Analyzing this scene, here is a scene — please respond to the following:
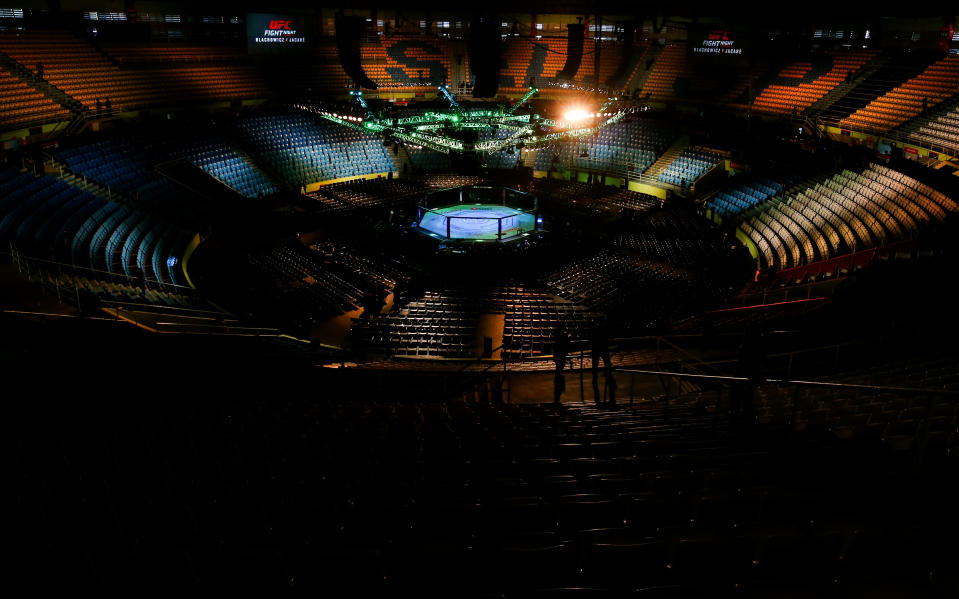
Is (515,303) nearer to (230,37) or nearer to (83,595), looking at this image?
(83,595)

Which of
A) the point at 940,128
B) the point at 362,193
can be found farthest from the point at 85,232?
the point at 940,128

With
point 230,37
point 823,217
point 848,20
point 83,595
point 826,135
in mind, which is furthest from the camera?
point 230,37

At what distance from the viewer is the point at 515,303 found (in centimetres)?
2058

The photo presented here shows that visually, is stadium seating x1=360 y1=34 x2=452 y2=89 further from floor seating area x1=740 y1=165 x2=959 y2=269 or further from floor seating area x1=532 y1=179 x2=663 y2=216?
floor seating area x1=740 y1=165 x2=959 y2=269

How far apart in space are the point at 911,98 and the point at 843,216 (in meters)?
13.6

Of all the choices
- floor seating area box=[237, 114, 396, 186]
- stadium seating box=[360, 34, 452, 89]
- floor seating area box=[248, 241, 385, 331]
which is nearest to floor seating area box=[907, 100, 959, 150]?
floor seating area box=[248, 241, 385, 331]

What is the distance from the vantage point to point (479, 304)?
68.5 ft

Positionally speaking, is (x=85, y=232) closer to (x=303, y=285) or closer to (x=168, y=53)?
(x=303, y=285)

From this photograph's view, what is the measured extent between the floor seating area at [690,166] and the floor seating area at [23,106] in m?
31.1

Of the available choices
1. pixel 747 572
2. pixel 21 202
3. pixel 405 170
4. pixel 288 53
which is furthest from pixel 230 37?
pixel 747 572

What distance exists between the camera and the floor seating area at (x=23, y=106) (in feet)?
86.0

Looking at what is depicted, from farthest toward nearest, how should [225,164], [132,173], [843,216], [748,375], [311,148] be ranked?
[311,148] < [225,164] < [132,173] < [843,216] < [748,375]

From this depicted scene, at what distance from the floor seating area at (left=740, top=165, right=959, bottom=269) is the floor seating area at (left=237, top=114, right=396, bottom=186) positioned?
73.7 feet

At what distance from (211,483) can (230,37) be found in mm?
42527
